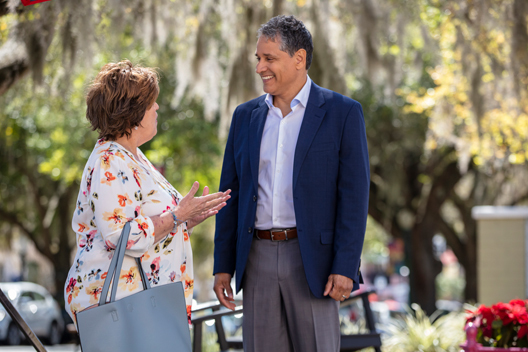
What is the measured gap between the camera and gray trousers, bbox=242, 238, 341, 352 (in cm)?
257

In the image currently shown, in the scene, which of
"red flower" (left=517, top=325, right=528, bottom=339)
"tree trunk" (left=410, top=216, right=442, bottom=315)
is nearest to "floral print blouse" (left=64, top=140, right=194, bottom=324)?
"red flower" (left=517, top=325, right=528, bottom=339)

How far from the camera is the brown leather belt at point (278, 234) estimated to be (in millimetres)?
2604

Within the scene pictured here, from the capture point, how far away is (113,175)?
227 centimetres

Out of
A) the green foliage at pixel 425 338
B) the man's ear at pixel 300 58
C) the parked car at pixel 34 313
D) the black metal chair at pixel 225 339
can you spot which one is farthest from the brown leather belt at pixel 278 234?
the parked car at pixel 34 313

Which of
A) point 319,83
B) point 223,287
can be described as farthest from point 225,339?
point 319,83

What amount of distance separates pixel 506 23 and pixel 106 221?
4.92 metres

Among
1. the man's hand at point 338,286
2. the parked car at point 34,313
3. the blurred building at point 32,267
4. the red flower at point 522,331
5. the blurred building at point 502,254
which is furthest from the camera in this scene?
the blurred building at point 32,267

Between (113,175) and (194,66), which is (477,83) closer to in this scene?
(194,66)

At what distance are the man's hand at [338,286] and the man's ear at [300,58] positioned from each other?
3.05 feet

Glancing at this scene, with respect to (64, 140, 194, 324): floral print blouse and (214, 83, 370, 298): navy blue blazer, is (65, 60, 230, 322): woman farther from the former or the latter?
(214, 83, 370, 298): navy blue blazer

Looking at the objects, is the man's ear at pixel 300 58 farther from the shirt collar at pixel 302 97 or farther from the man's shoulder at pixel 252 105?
the man's shoulder at pixel 252 105

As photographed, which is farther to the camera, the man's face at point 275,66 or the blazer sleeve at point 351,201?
the man's face at point 275,66

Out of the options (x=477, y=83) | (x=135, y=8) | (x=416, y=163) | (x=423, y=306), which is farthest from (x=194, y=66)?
(x=423, y=306)

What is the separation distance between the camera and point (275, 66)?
2678 mm
